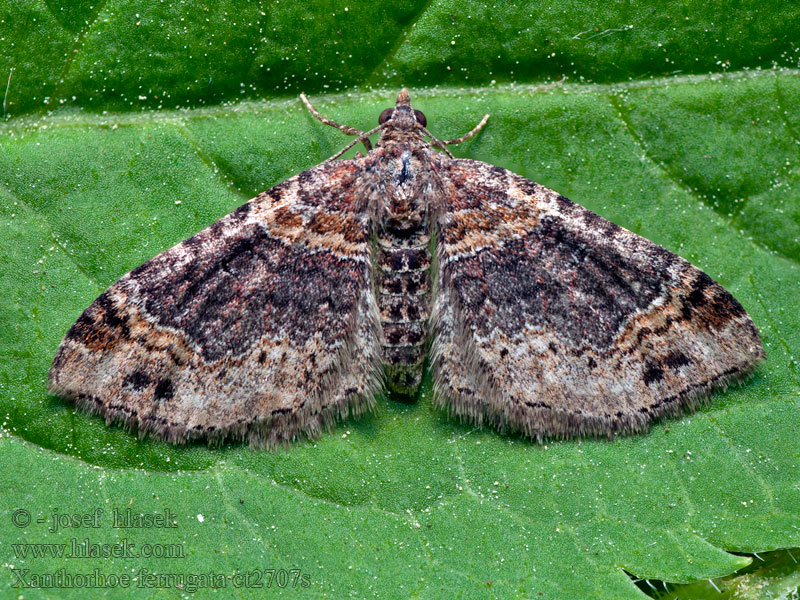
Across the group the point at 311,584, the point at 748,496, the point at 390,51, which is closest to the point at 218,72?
the point at 390,51

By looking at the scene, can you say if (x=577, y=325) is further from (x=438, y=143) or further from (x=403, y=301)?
(x=438, y=143)

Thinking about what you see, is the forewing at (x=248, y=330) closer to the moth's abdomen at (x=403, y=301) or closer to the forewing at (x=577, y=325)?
the moth's abdomen at (x=403, y=301)

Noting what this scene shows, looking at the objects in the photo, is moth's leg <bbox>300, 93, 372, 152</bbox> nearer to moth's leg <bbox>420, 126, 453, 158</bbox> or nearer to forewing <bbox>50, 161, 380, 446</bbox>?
forewing <bbox>50, 161, 380, 446</bbox>

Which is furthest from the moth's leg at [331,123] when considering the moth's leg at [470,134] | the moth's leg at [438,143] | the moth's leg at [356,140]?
the moth's leg at [470,134]

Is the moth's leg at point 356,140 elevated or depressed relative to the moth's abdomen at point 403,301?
elevated

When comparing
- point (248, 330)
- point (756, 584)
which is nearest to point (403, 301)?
point (248, 330)

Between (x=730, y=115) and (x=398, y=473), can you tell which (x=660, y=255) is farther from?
(x=398, y=473)

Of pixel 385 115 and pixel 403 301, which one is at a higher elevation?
pixel 385 115

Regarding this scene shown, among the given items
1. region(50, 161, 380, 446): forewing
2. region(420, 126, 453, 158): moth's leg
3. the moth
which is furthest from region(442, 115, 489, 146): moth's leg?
region(50, 161, 380, 446): forewing
